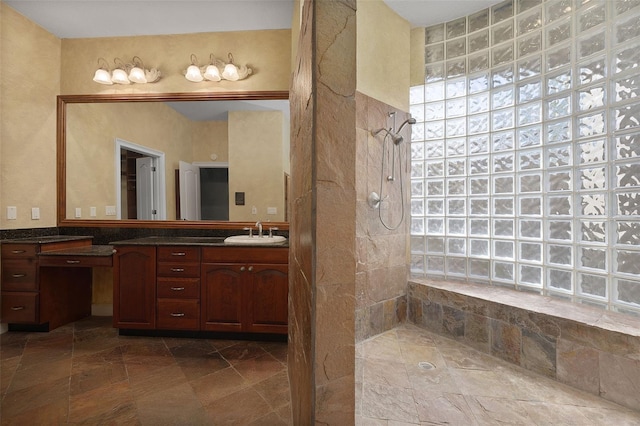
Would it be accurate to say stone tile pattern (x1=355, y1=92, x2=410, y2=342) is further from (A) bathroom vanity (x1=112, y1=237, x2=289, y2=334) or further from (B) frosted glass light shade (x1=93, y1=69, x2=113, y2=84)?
(B) frosted glass light shade (x1=93, y1=69, x2=113, y2=84)

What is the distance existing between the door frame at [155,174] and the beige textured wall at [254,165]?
2.19 feet

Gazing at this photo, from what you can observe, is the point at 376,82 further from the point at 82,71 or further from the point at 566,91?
the point at 82,71

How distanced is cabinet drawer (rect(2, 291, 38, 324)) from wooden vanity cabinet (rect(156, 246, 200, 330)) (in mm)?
1084

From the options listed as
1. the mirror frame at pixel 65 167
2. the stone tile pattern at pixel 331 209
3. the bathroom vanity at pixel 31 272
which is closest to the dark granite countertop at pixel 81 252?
the bathroom vanity at pixel 31 272

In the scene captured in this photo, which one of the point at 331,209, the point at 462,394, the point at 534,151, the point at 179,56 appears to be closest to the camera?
the point at 331,209

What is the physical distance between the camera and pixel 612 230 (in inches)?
70.6

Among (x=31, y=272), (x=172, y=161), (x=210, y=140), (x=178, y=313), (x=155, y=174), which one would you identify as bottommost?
(x=178, y=313)

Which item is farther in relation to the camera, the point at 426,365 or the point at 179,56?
the point at 179,56

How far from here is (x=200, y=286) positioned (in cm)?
238

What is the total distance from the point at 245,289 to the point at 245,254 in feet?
0.92

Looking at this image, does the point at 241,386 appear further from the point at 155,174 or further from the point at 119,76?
the point at 119,76

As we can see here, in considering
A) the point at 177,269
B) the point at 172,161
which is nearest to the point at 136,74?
the point at 172,161

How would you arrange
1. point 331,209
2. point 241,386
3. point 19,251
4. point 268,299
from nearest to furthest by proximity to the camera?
point 331,209 < point 241,386 < point 268,299 < point 19,251

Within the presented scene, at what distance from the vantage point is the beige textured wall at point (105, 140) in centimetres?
285
